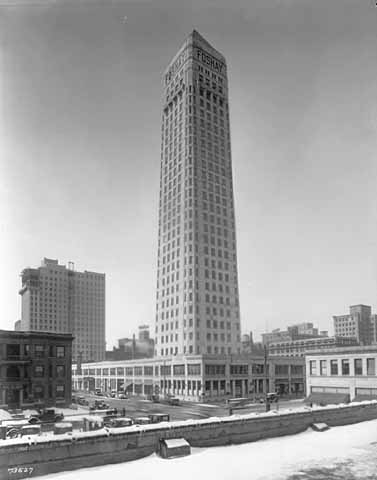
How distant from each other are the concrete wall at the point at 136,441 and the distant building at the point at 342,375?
1012 inches

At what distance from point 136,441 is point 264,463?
10.1m

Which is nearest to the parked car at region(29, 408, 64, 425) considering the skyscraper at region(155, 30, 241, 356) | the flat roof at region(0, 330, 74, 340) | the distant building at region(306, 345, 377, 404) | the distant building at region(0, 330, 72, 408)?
the distant building at region(0, 330, 72, 408)

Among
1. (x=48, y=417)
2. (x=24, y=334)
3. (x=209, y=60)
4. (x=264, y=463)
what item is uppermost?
(x=209, y=60)

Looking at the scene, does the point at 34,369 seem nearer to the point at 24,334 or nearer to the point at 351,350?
the point at 24,334

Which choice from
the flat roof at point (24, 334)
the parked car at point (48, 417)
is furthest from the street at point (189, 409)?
the flat roof at point (24, 334)

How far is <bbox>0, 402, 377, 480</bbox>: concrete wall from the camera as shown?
3356 cm

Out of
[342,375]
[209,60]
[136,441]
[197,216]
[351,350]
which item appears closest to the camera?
[136,441]

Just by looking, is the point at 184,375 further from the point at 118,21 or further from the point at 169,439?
the point at 118,21

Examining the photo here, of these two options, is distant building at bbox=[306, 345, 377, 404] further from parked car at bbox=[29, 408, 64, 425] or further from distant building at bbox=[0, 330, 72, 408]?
distant building at bbox=[0, 330, 72, 408]

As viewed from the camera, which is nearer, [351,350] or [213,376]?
[351,350]

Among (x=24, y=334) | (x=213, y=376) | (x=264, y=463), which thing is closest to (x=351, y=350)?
(x=213, y=376)

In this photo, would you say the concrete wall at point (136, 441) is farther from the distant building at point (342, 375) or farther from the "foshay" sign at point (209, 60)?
the "foshay" sign at point (209, 60)

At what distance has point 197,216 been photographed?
123 metres

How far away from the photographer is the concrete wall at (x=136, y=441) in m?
33.6
